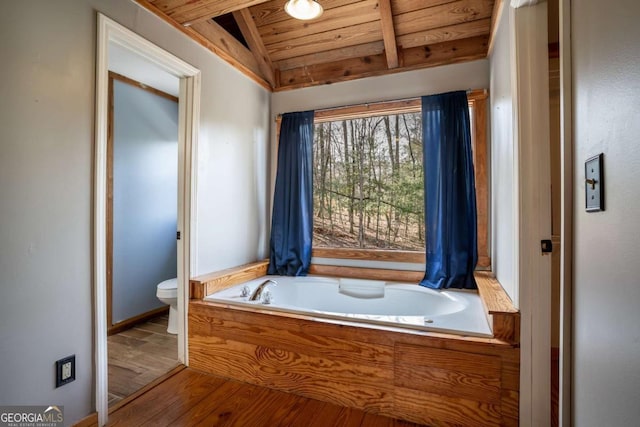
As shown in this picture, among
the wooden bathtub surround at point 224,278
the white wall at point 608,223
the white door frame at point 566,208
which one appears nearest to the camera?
the white wall at point 608,223

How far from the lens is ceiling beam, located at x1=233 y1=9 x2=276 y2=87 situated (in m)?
2.51

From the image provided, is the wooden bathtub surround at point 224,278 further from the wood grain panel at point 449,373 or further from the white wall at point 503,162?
the white wall at point 503,162

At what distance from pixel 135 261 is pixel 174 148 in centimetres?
125

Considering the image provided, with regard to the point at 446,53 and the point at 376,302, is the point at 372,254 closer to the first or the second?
the point at 376,302

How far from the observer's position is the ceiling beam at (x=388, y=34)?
2203mm

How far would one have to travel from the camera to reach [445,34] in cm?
236

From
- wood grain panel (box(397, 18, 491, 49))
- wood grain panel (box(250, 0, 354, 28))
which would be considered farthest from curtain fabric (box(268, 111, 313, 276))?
wood grain panel (box(397, 18, 491, 49))

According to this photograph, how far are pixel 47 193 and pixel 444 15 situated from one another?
270 centimetres

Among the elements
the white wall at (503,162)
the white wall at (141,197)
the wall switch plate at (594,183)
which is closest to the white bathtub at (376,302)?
the white wall at (503,162)

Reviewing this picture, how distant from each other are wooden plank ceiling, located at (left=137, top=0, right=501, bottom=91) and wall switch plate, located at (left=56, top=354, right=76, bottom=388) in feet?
6.38

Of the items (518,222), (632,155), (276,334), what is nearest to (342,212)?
(276,334)

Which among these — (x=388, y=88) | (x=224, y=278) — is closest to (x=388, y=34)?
(x=388, y=88)

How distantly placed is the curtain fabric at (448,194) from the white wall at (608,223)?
1.49m

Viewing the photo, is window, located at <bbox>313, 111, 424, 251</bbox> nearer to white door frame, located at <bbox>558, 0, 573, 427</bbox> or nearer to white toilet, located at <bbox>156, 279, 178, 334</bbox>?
white toilet, located at <bbox>156, 279, 178, 334</bbox>
